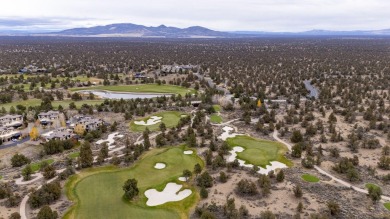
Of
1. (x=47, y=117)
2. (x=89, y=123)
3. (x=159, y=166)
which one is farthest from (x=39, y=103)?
Result: (x=159, y=166)

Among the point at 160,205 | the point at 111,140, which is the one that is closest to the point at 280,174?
the point at 160,205

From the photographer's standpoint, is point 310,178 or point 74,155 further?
point 74,155

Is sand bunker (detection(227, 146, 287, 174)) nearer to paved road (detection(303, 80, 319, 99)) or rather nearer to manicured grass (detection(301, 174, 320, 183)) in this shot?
manicured grass (detection(301, 174, 320, 183))

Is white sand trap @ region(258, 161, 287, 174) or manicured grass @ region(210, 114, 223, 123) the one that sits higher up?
manicured grass @ region(210, 114, 223, 123)

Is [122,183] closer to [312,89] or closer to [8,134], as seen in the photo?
[8,134]

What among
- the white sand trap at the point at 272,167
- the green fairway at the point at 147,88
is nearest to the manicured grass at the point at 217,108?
the green fairway at the point at 147,88

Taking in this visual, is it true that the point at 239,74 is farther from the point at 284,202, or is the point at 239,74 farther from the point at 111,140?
the point at 284,202

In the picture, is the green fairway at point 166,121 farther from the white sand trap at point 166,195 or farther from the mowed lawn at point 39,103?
the white sand trap at point 166,195

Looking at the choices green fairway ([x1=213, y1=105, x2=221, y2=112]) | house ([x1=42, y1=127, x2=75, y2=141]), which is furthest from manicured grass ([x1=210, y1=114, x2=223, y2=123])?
house ([x1=42, y1=127, x2=75, y2=141])
